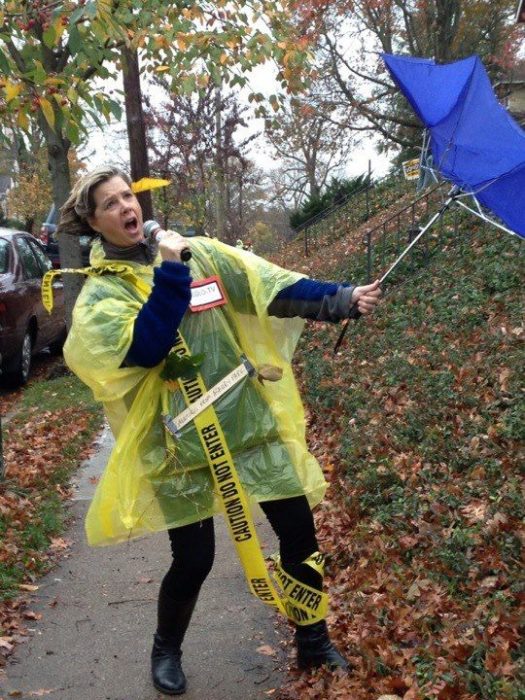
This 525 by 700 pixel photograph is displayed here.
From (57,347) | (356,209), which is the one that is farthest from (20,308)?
(356,209)

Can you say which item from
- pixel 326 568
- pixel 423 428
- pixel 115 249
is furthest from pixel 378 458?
pixel 115 249

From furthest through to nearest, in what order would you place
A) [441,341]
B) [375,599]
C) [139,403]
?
[441,341]
[375,599]
[139,403]

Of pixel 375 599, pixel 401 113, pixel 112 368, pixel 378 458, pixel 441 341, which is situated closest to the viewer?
pixel 112 368

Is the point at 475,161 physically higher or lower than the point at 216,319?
higher

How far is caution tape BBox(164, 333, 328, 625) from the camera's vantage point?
2.85 metres

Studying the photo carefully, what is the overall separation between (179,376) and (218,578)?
6.72 feet

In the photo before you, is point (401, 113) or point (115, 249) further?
point (401, 113)

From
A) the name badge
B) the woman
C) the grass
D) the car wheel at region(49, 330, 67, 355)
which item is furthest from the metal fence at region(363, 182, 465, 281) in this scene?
the name badge

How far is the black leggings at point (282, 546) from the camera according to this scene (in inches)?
117

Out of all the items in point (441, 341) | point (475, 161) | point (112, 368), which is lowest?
point (441, 341)

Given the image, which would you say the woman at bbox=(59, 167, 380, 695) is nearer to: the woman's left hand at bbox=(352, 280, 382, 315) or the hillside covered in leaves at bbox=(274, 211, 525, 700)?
the woman's left hand at bbox=(352, 280, 382, 315)

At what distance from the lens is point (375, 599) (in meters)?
3.71

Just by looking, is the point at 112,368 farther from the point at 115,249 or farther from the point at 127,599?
the point at 127,599

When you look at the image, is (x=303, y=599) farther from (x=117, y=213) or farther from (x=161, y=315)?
(x=117, y=213)
